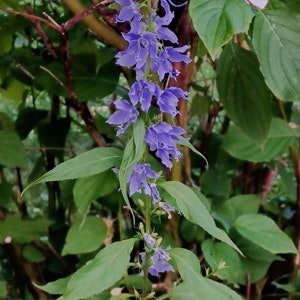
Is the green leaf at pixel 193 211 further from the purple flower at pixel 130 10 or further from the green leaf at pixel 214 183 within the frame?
the green leaf at pixel 214 183

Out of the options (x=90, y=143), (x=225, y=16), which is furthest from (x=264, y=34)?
(x=90, y=143)

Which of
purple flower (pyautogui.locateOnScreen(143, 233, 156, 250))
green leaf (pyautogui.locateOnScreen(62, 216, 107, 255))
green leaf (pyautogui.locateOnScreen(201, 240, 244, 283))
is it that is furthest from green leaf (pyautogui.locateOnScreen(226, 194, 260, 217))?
purple flower (pyautogui.locateOnScreen(143, 233, 156, 250))

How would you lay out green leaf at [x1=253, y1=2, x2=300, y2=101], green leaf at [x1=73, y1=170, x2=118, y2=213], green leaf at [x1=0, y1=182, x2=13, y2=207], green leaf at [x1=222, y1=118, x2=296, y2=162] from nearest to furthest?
green leaf at [x1=253, y1=2, x2=300, y2=101]
green leaf at [x1=73, y1=170, x2=118, y2=213]
green leaf at [x1=222, y1=118, x2=296, y2=162]
green leaf at [x1=0, y1=182, x2=13, y2=207]

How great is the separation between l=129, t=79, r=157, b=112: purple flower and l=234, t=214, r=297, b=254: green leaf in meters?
0.42

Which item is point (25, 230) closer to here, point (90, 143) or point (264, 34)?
point (90, 143)

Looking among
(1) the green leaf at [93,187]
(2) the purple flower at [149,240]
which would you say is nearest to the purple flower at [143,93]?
(2) the purple flower at [149,240]

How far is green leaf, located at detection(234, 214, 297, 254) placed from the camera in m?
0.85

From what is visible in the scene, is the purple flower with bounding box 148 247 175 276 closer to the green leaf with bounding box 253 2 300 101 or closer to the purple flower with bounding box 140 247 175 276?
the purple flower with bounding box 140 247 175 276

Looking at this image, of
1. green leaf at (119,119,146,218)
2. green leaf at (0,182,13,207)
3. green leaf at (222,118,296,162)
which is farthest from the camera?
green leaf at (0,182,13,207)

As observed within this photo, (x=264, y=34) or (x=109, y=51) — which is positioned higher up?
(x=264, y=34)

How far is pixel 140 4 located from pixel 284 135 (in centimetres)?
47

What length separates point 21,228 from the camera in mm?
1008

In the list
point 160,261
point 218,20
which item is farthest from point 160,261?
point 218,20

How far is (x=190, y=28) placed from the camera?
828mm
